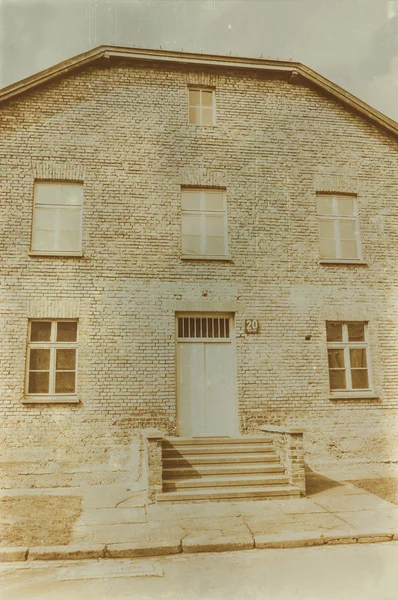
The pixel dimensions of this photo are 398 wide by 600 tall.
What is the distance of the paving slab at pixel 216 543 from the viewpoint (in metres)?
6.38

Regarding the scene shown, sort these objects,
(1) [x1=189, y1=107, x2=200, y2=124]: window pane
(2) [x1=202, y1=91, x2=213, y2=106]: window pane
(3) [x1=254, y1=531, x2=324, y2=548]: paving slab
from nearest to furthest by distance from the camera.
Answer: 1. (3) [x1=254, y1=531, x2=324, y2=548]: paving slab
2. (1) [x1=189, y1=107, x2=200, y2=124]: window pane
3. (2) [x1=202, y1=91, x2=213, y2=106]: window pane

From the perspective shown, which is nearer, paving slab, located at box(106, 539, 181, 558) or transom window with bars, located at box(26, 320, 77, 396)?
paving slab, located at box(106, 539, 181, 558)

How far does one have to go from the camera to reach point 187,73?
12.0 metres

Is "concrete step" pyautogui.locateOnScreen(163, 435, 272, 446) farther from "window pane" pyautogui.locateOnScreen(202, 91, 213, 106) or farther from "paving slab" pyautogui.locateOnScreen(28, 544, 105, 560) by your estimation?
"window pane" pyautogui.locateOnScreen(202, 91, 213, 106)

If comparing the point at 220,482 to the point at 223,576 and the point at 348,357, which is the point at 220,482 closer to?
the point at 223,576

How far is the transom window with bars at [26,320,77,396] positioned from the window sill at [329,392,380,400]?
18.6ft

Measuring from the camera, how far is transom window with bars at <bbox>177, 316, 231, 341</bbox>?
1112cm

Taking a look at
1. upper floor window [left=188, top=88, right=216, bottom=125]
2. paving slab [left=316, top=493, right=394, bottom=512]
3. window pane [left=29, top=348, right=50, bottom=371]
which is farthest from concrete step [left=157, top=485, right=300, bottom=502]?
upper floor window [left=188, top=88, right=216, bottom=125]

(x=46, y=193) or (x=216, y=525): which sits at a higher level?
(x=46, y=193)

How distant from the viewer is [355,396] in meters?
A: 11.2

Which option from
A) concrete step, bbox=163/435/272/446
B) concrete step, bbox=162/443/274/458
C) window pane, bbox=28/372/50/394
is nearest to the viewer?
concrete step, bbox=162/443/274/458

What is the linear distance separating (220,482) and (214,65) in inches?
368

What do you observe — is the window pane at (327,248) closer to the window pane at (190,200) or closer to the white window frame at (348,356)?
the white window frame at (348,356)

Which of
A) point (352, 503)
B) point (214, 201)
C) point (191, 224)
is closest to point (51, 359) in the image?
point (191, 224)
